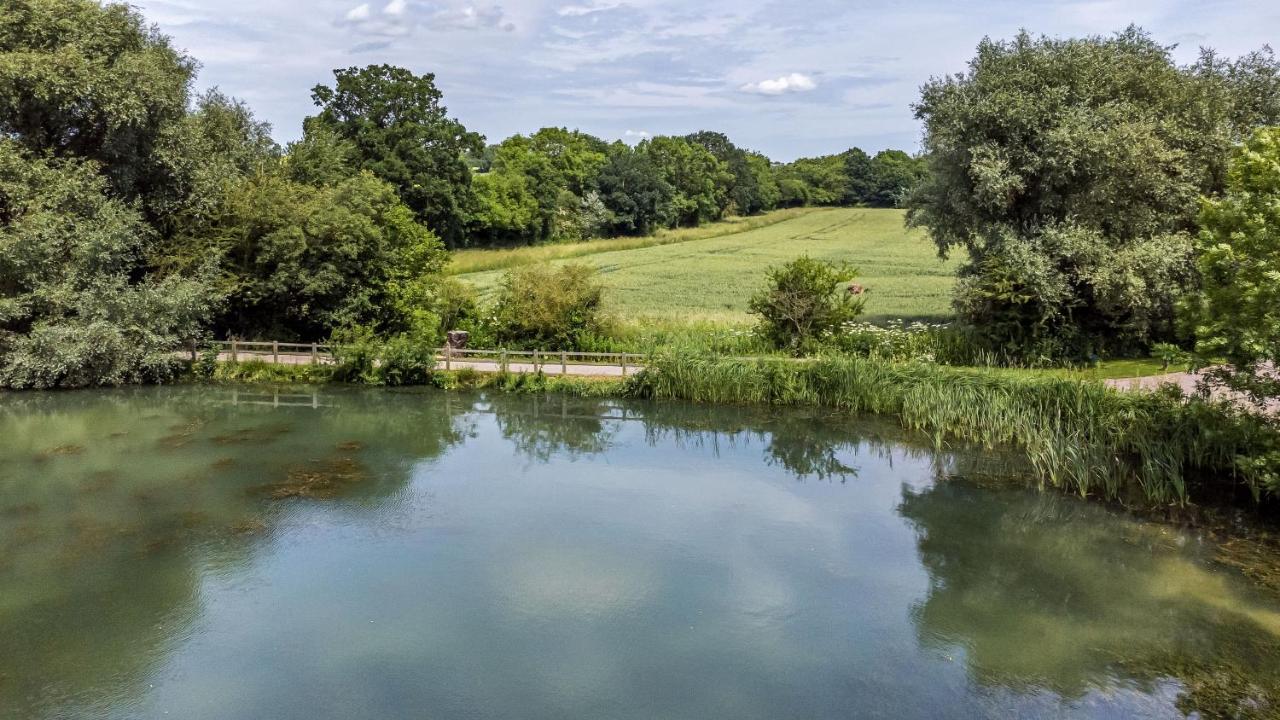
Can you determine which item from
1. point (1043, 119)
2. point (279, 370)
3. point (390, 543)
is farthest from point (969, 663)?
point (279, 370)

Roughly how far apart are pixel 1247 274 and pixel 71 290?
89.0ft

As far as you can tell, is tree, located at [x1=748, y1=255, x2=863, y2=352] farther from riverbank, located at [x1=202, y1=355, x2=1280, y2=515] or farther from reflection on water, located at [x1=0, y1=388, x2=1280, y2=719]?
reflection on water, located at [x1=0, y1=388, x2=1280, y2=719]

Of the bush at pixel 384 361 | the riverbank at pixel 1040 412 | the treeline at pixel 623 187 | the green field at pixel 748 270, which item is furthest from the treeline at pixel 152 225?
the treeline at pixel 623 187

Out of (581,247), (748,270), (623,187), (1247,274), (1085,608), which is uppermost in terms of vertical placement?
(623,187)

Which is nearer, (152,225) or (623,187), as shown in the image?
(152,225)

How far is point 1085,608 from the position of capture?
11.5 metres

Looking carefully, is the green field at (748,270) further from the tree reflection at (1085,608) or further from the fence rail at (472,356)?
the tree reflection at (1085,608)

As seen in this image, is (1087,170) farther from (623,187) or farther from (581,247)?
(623,187)

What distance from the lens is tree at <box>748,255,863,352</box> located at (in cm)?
2542

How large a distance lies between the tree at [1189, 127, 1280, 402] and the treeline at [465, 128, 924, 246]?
36314 mm

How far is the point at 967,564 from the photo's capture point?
1300 cm

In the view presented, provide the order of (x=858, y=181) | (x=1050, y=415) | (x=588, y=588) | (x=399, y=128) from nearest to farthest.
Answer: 1. (x=588, y=588)
2. (x=1050, y=415)
3. (x=399, y=128)
4. (x=858, y=181)

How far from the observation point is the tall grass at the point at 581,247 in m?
52.5

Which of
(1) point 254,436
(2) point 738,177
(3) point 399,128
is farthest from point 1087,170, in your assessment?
(2) point 738,177
